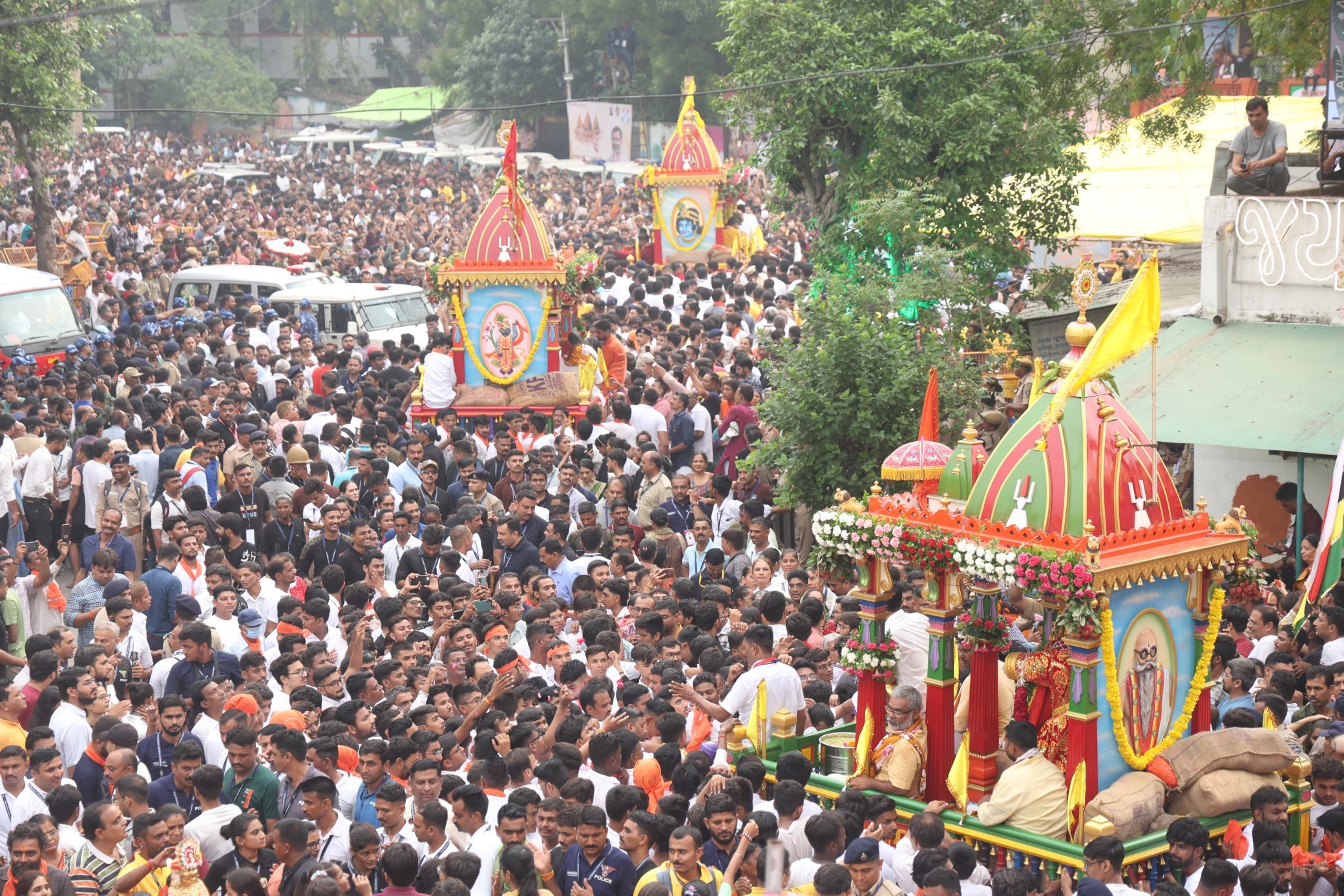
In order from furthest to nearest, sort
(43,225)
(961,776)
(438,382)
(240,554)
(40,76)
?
(43,225), (40,76), (438,382), (240,554), (961,776)

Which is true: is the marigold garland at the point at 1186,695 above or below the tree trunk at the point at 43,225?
below

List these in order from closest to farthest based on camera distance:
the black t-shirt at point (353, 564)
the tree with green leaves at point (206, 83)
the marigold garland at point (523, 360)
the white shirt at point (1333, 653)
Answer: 1. the white shirt at point (1333, 653)
2. the black t-shirt at point (353, 564)
3. the marigold garland at point (523, 360)
4. the tree with green leaves at point (206, 83)

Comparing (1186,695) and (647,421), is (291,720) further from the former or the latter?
(647,421)

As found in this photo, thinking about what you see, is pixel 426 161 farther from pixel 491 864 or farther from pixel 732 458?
pixel 491 864

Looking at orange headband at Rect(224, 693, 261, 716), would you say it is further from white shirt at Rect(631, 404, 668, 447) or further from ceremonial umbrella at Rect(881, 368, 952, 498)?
white shirt at Rect(631, 404, 668, 447)

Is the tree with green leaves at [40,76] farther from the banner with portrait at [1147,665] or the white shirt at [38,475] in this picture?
the banner with portrait at [1147,665]

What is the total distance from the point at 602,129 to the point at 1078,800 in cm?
4237

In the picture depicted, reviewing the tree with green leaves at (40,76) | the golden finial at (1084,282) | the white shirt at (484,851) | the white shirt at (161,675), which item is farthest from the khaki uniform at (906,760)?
the tree with green leaves at (40,76)

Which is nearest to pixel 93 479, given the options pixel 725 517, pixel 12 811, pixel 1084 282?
pixel 725 517

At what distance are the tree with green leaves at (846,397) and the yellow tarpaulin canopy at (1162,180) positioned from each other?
6405 mm

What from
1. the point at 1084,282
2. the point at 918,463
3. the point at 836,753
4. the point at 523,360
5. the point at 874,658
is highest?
the point at 1084,282

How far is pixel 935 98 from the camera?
1608 centimetres

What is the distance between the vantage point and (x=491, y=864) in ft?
23.9

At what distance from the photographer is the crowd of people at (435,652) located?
282 inches
